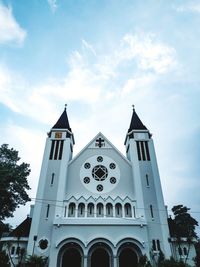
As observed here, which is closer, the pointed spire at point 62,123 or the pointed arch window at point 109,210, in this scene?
the pointed arch window at point 109,210

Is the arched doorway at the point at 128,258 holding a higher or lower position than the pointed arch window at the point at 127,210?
lower

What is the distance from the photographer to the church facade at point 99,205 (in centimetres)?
1723

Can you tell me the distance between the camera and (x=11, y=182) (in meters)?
17.5

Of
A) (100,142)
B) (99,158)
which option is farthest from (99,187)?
(100,142)

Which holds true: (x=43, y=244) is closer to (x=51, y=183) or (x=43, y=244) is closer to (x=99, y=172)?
(x=51, y=183)

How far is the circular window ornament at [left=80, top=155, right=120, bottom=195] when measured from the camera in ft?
69.0

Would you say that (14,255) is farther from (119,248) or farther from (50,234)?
(119,248)

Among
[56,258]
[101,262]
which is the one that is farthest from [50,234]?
[101,262]

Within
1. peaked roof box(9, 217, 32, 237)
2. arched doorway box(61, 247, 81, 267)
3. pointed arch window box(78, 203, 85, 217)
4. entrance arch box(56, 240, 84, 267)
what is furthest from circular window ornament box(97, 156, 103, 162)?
peaked roof box(9, 217, 32, 237)

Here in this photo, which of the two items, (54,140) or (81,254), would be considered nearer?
(81,254)

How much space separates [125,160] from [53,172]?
846cm

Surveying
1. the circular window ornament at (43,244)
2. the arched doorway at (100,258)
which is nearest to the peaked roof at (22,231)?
the circular window ornament at (43,244)

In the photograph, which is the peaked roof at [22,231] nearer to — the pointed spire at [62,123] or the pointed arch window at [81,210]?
the pointed arch window at [81,210]

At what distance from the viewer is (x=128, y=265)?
56.1 feet
